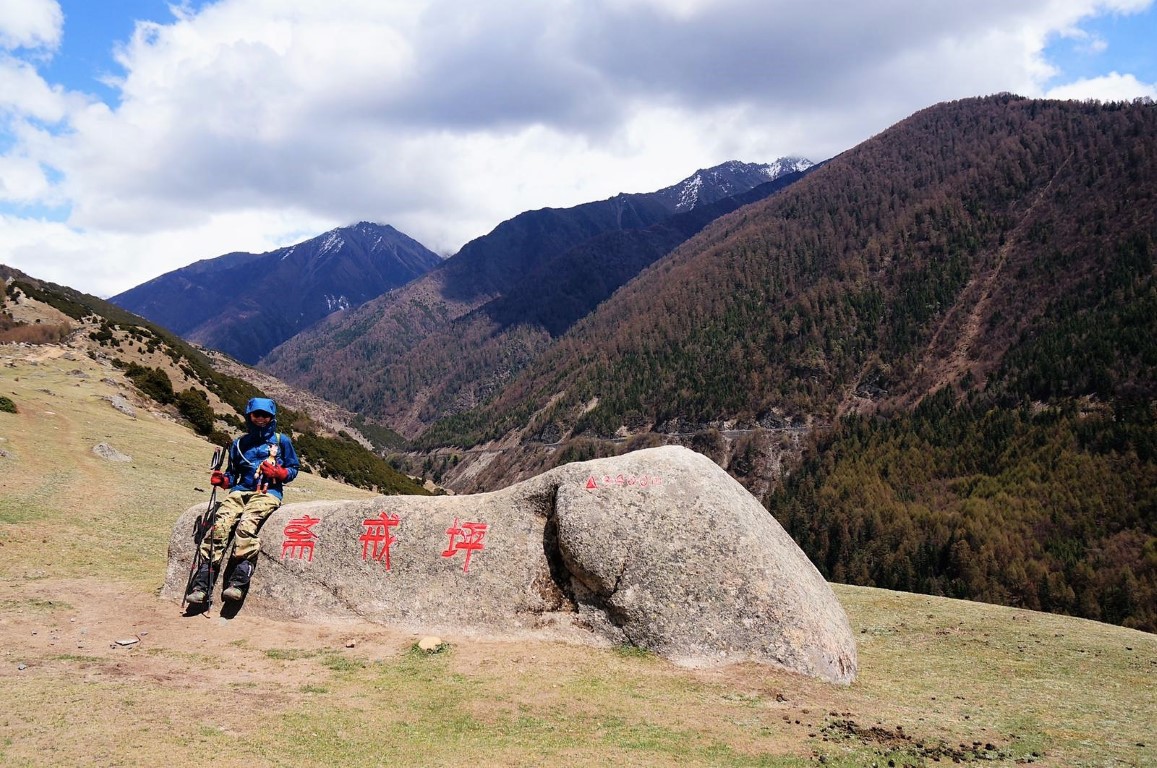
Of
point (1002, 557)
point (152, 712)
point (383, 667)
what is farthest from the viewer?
point (1002, 557)

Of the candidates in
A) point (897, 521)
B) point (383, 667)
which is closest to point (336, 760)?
point (383, 667)

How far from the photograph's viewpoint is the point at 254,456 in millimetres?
15133

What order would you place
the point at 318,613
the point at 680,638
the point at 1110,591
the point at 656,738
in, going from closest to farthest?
the point at 656,738 → the point at 680,638 → the point at 318,613 → the point at 1110,591

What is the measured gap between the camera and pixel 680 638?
12.9 metres

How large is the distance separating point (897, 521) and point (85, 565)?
14102cm

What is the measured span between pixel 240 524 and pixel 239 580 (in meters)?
1.24

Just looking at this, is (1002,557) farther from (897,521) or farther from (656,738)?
(656,738)

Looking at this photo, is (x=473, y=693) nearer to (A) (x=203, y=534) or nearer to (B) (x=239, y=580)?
(B) (x=239, y=580)

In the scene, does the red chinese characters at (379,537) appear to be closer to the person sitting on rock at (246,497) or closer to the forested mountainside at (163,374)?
the person sitting on rock at (246,497)

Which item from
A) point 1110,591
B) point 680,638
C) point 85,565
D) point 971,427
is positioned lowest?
point 1110,591

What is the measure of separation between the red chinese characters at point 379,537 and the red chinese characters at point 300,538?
116 cm

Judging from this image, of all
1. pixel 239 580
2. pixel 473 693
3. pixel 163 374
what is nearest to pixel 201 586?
pixel 239 580

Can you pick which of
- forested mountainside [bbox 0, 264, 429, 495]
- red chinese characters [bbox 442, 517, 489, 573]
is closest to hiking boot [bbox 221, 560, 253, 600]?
red chinese characters [bbox 442, 517, 489, 573]

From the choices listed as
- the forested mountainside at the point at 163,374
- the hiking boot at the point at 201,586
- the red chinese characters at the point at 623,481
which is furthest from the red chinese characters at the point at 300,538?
the forested mountainside at the point at 163,374
